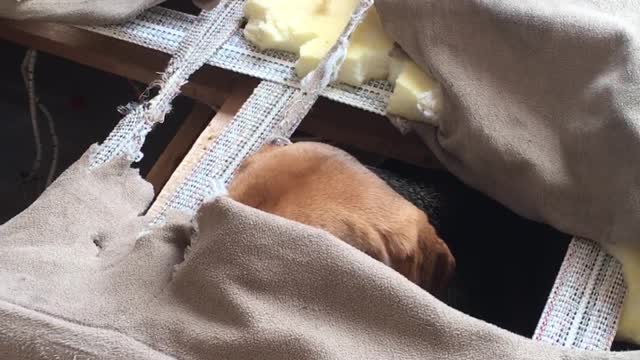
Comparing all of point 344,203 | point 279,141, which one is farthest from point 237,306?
point 279,141

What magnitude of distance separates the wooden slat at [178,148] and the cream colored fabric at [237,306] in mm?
515

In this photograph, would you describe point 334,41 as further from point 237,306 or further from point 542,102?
point 237,306

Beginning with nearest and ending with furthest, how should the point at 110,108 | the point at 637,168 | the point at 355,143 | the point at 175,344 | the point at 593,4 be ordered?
the point at 175,344
the point at 637,168
the point at 593,4
the point at 355,143
the point at 110,108

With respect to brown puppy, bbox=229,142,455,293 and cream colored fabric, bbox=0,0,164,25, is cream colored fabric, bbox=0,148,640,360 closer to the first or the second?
brown puppy, bbox=229,142,455,293

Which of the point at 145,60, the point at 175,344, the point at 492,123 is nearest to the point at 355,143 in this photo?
the point at 492,123

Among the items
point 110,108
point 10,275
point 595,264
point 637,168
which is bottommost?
point 110,108

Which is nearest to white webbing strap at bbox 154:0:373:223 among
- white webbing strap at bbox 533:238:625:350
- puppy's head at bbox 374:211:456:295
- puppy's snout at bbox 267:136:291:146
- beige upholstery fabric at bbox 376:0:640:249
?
puppy's snout at bbox 267:136:291:146

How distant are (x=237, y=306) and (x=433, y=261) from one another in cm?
29

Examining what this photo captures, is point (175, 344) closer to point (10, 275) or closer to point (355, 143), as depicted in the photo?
point (10, 275)

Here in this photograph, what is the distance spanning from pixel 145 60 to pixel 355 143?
1.24 ft

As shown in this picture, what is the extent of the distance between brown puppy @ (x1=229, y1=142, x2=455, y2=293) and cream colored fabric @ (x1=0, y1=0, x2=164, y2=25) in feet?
1.34

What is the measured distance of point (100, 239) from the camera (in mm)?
945

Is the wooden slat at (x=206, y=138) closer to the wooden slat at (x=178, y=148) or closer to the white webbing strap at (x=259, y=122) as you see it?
the white webbing strap at (x=259, y=122)

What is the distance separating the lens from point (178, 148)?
143 cm
